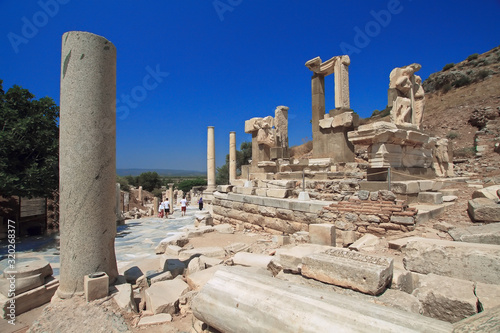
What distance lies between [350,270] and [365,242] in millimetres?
2151

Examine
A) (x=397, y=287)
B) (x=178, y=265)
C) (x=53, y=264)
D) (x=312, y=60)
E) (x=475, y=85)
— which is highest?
(x=475, y=85)

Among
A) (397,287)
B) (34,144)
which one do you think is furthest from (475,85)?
(34,144)

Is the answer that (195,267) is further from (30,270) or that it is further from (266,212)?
(266,212)

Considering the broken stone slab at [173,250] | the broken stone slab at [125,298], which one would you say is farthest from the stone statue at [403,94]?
the broken stone slab at [125,298]

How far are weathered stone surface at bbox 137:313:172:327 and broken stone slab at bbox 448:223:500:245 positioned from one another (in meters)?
3.65

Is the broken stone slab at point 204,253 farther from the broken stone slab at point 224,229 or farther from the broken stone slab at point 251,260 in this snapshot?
the broken stone slab at point 224,229

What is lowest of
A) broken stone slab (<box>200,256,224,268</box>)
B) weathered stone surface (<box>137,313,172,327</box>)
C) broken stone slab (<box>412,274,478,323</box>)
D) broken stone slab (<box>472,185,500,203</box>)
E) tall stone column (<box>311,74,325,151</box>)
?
weathered stone surface (<box>137,313,172,327</box>)

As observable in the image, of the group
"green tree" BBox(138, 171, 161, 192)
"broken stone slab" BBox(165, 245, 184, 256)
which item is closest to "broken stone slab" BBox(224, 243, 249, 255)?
"broken stone slab" BBox(165, 245, 184, 256)

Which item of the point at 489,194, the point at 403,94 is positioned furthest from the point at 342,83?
the point at 489,194

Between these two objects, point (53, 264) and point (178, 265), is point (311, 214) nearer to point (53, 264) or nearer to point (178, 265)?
point (178, 265)

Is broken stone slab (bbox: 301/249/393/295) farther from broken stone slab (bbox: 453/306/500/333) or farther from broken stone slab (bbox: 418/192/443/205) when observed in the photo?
broken stone slab (bbox: 418/192/443/205)

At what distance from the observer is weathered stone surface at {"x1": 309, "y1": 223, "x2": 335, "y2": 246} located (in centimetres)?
447

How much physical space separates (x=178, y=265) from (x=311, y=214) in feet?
10.1

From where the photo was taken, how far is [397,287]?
2527 mm
